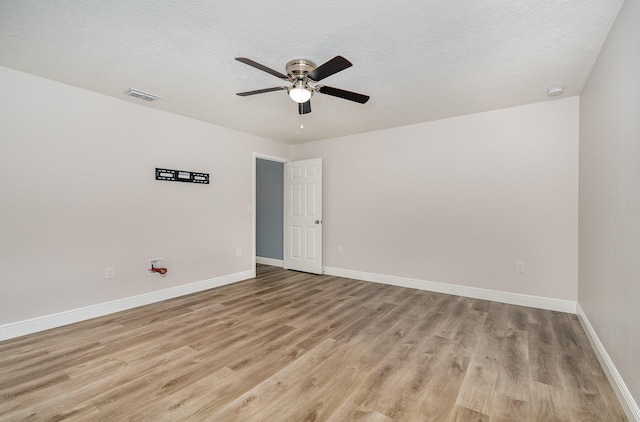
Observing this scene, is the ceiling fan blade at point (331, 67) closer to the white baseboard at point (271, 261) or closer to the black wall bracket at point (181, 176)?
the black wall bracket at point (181, 176)

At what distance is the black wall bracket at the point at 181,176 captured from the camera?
371cm

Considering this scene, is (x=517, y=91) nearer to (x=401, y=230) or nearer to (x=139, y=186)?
(x=401, y=230)

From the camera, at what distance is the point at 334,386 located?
192 cm

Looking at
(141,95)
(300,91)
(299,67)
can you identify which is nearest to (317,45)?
(299,67)

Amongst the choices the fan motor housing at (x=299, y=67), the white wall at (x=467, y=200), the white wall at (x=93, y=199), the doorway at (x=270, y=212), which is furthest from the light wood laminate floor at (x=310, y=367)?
the doorway at (x=270, y=212)

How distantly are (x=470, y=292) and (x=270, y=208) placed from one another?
4.12 meters

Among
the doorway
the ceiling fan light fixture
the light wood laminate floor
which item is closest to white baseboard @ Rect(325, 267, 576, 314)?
the light wood laminate floor

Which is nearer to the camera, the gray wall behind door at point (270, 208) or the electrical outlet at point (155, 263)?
the electrical outlet at point (155, 263)

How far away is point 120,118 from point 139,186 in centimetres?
82

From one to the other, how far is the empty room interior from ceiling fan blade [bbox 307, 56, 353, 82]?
19mm

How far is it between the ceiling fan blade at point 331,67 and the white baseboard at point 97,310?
10.9 feet

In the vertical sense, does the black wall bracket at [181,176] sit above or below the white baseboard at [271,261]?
above

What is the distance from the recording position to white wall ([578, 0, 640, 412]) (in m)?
1.61

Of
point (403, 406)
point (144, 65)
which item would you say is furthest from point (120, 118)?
point (403, 406)
